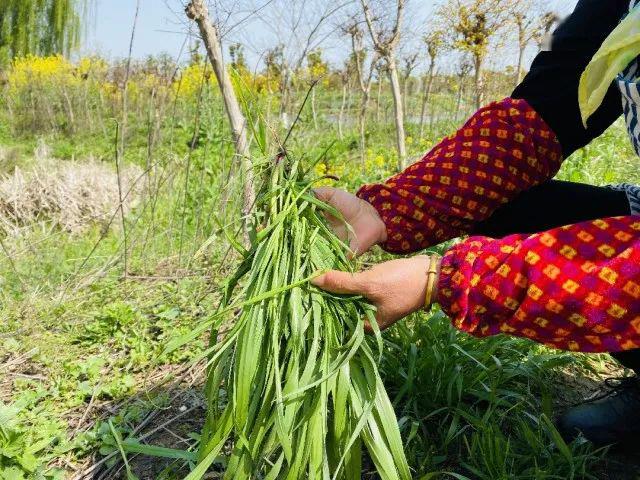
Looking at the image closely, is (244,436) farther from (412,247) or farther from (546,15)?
(546,15)

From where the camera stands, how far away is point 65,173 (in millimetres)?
4918

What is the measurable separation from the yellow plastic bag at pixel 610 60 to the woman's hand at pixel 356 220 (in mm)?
743

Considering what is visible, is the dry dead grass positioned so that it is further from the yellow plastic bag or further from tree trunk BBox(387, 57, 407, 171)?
the yellow plastic bag

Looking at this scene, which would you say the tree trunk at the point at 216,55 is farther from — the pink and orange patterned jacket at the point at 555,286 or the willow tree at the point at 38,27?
the willow tree at the point at 38,27

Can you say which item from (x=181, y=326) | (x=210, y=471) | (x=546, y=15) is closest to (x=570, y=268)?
(x=210, y=471)

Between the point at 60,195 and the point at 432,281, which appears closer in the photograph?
the point at 432,281

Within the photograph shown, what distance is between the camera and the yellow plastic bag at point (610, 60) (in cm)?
51

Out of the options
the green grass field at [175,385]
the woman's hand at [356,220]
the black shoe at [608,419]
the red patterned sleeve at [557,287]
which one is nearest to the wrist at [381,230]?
the woman's hand at [356,220]

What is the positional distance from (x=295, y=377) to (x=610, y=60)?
0.68 metres

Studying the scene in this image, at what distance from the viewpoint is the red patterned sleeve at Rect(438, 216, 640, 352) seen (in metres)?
0.89

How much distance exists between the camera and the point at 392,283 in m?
0.99

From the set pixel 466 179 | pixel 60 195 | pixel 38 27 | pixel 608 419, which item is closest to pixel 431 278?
pixel 466 179

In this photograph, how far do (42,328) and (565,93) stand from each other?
6.31 ft

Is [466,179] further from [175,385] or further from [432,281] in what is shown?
[175,385]
